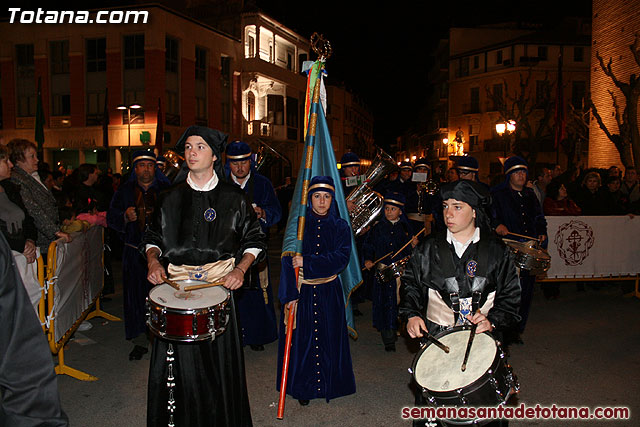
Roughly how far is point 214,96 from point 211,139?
98.2ft

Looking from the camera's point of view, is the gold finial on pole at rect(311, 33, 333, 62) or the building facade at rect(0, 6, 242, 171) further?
the building facade at rect(0, 6, 242, 171)

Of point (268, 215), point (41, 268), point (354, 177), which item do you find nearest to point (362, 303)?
point (354, 177)

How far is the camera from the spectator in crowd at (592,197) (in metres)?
10.1

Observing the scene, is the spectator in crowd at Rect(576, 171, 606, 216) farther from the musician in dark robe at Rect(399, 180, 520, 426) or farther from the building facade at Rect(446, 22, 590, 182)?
the building facade at Rect(446, 22, 590, 182)

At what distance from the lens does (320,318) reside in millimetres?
4711

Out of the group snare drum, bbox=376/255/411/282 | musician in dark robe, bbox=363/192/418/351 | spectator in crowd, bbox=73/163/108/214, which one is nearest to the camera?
snare drum, bbox=376/255/411/282

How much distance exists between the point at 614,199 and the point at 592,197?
43cm

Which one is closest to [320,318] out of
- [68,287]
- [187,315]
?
[187,315]

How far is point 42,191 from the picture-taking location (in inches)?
222

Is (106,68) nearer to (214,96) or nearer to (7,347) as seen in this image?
(214,96)

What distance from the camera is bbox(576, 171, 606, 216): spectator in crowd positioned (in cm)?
1009

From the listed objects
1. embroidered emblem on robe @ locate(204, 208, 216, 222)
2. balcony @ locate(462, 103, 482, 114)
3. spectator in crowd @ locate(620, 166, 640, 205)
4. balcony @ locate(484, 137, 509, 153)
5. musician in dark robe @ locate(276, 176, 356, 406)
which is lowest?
musician in dark robe @ locate(276, 176, 356, 406)

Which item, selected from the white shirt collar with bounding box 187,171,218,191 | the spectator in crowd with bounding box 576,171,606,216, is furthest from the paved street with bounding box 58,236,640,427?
the spectator in crowd with bounding box 576,171,606,216

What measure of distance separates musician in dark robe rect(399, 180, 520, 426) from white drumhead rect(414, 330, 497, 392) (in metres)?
0.26
